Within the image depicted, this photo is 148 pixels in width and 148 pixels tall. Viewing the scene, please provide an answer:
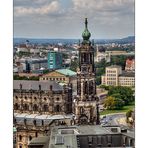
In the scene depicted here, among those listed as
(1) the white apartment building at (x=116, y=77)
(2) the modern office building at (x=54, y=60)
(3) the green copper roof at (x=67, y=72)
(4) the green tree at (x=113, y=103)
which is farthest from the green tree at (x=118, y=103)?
(2) the modern office building at (x=54, y=60)

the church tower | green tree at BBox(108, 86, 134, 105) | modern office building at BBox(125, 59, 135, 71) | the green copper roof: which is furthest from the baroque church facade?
modern office building at BBox(125, 59, 135, 71)

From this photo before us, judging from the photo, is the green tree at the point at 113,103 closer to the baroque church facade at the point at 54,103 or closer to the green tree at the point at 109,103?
the green tree at the point at 109,103

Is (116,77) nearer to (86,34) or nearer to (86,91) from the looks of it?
(86,91)

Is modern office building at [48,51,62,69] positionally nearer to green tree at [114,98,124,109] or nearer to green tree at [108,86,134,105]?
green tree at [108,86,134,105]

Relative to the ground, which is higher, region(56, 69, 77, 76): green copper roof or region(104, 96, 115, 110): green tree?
region(56, 69, 77, 76): green copper roof
